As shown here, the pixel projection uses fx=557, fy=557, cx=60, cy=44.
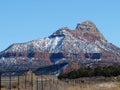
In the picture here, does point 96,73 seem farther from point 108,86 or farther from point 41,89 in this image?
point 41,89

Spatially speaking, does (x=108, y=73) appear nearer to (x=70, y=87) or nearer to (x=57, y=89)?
(x=70, y=87)

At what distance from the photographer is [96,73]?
10869 cm

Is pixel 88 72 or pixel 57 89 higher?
pixel 88 72

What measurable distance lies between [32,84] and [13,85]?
364 cm

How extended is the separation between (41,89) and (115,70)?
74.7 metres

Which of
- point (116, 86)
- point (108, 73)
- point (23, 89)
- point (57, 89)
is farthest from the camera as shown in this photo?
point (108, 73)

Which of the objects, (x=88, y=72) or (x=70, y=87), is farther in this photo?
(x=88, y=72)

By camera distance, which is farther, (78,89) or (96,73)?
(96,73)

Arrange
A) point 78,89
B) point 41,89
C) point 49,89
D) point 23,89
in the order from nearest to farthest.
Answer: point 23,89 → point 41,89 → point 49,89 → point 78,89

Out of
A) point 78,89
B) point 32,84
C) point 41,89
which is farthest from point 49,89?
point 78,89

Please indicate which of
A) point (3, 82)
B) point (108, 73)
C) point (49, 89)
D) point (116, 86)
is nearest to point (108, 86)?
point (116, 86)

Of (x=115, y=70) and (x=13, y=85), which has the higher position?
(x=115, y=70)

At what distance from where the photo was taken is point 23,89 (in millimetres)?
33062

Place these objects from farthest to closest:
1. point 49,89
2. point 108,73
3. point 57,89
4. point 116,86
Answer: point 108,73
point 116,86
point 57,89
point 49,89
